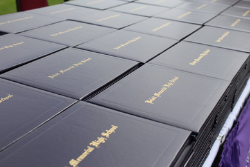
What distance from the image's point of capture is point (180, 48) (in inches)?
47.7

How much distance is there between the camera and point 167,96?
2.67 feet

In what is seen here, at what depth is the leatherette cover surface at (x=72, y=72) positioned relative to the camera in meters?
0.86

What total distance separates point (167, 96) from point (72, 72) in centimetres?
32

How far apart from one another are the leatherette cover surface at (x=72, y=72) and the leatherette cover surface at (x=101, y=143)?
0.45ft

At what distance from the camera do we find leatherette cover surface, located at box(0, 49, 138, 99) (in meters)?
0.86

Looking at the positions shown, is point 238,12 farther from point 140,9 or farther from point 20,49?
point 20,49

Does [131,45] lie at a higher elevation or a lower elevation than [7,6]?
higher

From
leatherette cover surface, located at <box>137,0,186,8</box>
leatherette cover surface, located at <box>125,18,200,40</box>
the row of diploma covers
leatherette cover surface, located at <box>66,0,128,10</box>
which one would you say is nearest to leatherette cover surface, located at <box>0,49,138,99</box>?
the row of diploma covers

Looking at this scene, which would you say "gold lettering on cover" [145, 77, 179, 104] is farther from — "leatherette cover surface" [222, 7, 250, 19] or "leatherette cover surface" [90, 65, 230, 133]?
"leatherette cover surface" [222, 7, 250, 19]

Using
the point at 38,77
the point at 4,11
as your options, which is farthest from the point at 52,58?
the point at 4,11

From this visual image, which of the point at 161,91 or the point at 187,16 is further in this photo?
the point at 187,16

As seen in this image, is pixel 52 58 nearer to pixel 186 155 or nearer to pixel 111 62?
pixel 111 62

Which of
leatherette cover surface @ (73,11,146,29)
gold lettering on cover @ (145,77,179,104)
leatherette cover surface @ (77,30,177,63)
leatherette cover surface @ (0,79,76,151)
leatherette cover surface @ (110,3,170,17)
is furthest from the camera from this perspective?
leatherette cover surface @ (110,3,170,17)

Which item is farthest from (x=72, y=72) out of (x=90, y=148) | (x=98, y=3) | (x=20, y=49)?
(x=98, y=3)
